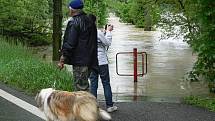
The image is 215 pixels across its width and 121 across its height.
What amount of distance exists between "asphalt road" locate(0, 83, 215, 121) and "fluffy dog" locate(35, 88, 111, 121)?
1.77 m

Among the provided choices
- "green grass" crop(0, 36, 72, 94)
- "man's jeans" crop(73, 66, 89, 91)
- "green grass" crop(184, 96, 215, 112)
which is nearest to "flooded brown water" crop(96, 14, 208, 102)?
"green grass" crop(184, 96, 215, 112)

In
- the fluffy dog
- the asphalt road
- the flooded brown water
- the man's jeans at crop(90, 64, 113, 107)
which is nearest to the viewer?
the fluffy dog

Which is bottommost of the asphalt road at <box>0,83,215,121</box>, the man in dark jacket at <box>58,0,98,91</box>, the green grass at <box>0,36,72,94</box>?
the asphalt road at <box>0,83,215,121</box>

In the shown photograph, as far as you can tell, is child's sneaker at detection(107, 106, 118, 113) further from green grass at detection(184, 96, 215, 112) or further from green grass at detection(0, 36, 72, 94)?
green grass at detection(184, 96, 215, 112)

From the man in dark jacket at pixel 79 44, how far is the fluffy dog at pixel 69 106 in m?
1.49

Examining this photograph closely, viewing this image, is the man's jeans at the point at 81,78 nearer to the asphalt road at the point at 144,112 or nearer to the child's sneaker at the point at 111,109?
the asphalt road at the point at 144,112

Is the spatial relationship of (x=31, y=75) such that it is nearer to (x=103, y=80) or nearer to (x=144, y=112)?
(x=103, y=80)

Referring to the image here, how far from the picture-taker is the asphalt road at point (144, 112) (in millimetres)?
8812


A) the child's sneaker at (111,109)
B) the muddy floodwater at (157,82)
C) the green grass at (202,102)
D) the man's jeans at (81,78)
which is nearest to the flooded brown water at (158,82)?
the muddy floodwater at (157,82)

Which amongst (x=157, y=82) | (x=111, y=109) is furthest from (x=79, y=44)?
(x=157, y=82)

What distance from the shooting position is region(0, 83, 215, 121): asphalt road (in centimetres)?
881

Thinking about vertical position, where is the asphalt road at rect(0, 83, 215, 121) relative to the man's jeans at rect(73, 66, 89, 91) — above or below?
below

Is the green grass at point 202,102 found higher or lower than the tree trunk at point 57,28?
lower

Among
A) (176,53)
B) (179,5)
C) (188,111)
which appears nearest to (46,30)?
(176,53)
